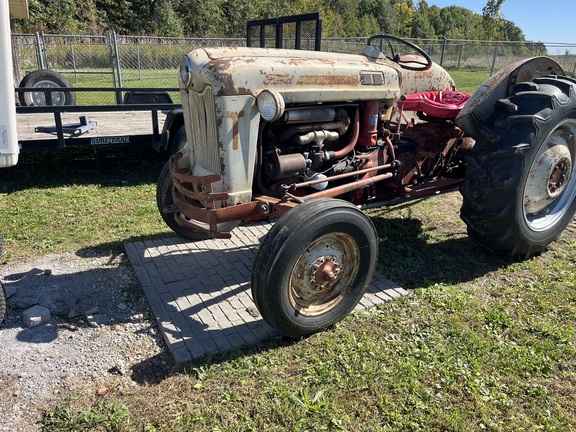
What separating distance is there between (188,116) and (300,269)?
137 centimetres

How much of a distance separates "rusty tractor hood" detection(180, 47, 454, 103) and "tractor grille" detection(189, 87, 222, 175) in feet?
0.28

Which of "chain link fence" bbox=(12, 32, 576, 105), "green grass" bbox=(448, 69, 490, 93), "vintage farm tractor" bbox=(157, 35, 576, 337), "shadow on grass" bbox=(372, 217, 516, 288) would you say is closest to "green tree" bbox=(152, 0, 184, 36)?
"chain link fence" bbox=(12, 32, 576, 105)

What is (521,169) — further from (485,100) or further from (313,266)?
(313,266)

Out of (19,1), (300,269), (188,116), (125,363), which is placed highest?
(19,1)

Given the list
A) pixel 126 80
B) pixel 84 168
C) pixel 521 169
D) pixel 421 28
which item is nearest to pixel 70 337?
pixel 521 169

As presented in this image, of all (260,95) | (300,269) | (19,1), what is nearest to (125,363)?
(300,269)

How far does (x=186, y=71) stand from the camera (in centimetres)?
321

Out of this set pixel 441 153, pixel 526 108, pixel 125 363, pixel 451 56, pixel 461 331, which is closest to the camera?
pixel 125 363

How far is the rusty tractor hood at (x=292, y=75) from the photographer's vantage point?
10.0ft

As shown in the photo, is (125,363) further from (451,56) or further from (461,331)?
(451,56)

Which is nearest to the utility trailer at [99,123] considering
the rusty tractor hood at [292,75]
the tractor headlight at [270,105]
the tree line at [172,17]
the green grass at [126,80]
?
the rusty tractor hood at [292,75]

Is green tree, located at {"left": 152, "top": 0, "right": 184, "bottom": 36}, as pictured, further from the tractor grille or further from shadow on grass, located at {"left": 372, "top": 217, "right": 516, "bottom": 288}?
the tractor grille

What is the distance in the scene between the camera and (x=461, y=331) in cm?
330

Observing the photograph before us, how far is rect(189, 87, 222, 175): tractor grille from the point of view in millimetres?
3176
